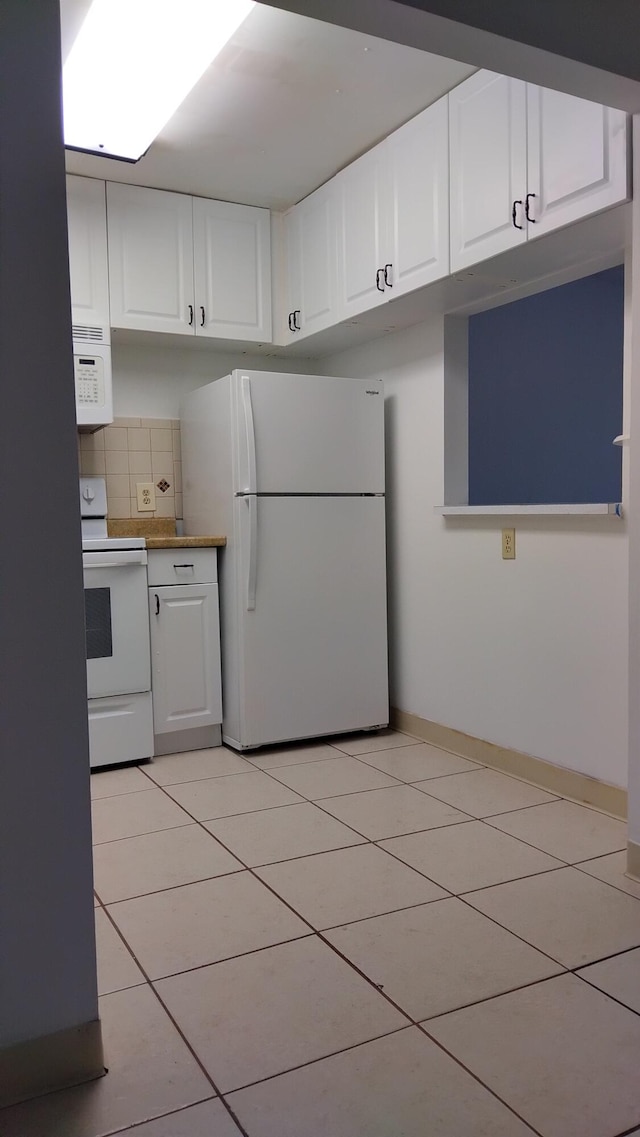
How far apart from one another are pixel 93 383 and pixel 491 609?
1.83 meters

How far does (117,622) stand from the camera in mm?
3227

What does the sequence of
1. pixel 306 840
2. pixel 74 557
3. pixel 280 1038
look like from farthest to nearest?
pixel 306 840, pixel 280 1038, pixel 74 557

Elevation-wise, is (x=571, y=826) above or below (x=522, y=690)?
below

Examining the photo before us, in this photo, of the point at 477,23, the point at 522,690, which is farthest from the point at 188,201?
the point at 522,690

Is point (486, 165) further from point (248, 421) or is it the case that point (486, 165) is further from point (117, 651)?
point (117, 651)

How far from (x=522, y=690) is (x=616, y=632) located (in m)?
0.49

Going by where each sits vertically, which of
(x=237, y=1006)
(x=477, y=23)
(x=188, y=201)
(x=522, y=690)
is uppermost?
(x=188, y=201)

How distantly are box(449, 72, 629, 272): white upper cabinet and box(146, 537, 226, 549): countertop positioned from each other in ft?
4.70

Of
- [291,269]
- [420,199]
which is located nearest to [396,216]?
[420,199]

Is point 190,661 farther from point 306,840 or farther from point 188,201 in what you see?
point 188,201

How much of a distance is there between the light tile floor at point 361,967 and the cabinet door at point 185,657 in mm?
542

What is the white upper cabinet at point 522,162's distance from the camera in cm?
214

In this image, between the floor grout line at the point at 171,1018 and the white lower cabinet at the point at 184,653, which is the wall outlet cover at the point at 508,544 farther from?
the floor grout line at the point at 171,1018

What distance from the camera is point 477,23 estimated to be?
1625 mm
